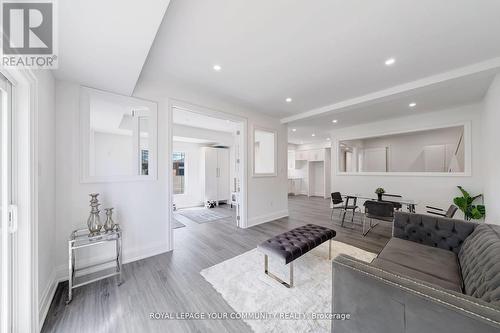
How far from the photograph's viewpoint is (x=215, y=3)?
58.7 inches

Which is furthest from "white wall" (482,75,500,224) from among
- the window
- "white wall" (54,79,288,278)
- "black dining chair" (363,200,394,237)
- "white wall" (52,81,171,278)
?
the window

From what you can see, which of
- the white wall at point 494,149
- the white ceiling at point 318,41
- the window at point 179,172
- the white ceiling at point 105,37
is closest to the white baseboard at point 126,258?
the white ceiling at point 105,37

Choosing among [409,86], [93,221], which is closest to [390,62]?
[409,86]

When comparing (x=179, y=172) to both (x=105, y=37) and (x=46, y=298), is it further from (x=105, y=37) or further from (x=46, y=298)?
(x=105, y=37)

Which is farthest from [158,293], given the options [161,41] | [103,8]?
[161,41]

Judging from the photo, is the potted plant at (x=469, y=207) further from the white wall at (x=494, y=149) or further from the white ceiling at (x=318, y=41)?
the white ceiling at (x=318, y=41)

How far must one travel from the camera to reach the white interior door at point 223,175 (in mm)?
A: 6625

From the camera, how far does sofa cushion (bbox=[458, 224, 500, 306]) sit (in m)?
1.03

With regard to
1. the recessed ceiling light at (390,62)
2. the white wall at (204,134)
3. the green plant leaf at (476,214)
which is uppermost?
the recessed ceiling light at (390,62)

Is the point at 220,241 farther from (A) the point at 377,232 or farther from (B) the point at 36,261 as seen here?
(A) the point at 377,232

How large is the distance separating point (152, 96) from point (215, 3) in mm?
1845

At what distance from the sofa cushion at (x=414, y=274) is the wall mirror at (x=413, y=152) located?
4305 mm

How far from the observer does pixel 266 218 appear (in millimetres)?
4543

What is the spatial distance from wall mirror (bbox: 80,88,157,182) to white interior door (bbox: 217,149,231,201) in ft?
12.6
